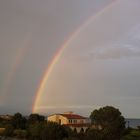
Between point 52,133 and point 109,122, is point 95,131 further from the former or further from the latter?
point 109,122

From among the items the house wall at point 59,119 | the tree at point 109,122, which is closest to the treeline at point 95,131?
the tree at point 109,122

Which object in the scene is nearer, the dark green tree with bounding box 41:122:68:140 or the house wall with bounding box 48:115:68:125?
the dark green tree with bounding box 41:122:68:140

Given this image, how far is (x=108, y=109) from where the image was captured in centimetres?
6219

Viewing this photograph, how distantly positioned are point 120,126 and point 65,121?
26547 mm

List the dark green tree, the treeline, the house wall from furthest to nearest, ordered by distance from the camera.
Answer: the house wall → the dark green tree → the treeline

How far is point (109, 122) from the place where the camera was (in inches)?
2381

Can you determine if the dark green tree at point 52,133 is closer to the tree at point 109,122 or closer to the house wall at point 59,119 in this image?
the tree at point 109,122

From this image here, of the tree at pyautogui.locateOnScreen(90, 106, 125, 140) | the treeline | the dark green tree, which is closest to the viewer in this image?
the treeline

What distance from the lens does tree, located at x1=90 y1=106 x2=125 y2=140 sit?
55.6 m

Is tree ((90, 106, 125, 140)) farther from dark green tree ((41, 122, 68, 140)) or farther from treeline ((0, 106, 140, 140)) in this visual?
dark green tree ((41, 122, 68, 140))

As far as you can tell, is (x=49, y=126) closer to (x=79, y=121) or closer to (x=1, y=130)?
(x=1, y=130)

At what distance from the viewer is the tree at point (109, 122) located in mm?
55562

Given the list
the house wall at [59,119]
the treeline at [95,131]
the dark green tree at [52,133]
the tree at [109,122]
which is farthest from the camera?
the house wall at [59,119]

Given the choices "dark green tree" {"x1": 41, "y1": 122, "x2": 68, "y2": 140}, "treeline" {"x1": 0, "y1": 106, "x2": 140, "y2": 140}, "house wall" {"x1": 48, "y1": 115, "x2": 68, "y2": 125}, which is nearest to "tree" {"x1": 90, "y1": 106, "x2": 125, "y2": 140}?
"treeline" {"x1": 0, "y1": 106, "x2": 140, "y2": 140}
